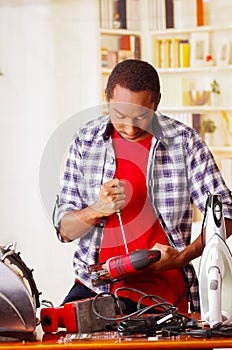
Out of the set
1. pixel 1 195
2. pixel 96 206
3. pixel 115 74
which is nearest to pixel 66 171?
pixel 96 206

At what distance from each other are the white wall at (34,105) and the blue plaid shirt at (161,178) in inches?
104

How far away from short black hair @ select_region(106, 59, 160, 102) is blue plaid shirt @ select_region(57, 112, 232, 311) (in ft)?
0.37

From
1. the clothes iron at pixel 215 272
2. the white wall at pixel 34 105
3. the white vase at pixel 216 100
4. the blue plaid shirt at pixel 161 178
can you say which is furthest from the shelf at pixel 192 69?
the clothes iron at pixel 215 272

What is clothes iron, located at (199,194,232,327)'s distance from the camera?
218cm

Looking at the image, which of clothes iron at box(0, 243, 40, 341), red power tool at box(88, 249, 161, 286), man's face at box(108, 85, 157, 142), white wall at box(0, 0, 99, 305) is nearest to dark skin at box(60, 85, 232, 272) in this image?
man's face at box(108, 85, 157, 142)

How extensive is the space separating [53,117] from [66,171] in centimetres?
275

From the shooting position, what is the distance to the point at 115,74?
2.70m

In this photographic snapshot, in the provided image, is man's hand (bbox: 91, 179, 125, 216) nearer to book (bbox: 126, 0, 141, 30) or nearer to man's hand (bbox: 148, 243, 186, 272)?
man's hand (bbox: 148, 243, 186, 272)

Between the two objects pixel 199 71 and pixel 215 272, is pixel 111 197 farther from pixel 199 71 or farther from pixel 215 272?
pixel 199 71

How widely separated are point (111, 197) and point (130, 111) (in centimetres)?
27

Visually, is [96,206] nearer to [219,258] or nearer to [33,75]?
[219,258]

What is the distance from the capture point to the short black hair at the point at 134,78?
8.69 feet

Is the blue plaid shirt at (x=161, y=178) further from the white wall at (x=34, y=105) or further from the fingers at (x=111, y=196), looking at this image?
the white wall at (x=34, y=105)

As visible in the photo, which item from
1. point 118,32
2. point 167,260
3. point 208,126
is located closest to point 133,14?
point 118,32
